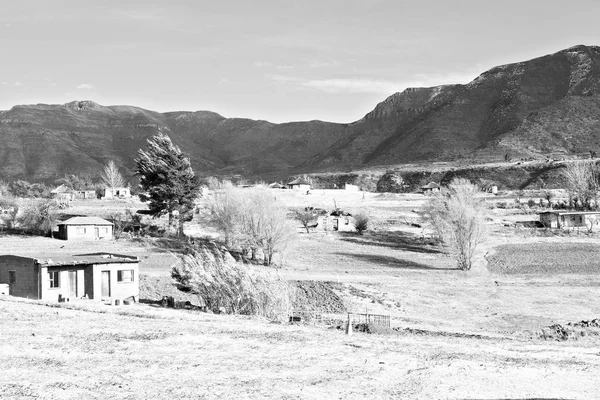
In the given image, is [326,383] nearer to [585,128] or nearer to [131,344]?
[131,344]

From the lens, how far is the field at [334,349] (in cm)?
1756

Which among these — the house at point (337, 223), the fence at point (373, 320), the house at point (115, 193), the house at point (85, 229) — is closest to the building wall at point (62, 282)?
the fence at point (373, 320)

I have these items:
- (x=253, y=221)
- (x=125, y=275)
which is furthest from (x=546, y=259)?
(x=125, y=275)

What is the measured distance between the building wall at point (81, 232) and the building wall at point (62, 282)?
2851cm

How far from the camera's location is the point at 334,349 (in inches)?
899

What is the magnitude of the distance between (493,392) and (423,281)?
33493 mm

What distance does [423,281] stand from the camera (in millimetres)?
51031

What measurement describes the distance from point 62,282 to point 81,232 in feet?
96.8

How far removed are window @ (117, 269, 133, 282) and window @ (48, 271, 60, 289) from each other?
337 cm

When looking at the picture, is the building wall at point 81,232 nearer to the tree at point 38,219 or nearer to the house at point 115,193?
the tree at point 38,219

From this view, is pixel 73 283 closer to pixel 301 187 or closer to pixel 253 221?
pixel 253 221

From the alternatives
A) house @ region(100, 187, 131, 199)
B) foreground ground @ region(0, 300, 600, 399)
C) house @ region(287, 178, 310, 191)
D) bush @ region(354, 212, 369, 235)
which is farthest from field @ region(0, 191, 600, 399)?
house @ region(287, 178, 310, 191)

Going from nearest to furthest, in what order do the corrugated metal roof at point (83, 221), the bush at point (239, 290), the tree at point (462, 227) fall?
the bush at point (239, 290)
the tree at point (462, 227)
the corrugated metal roof at point (83, 221)

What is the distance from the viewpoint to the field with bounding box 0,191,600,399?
17562mm
